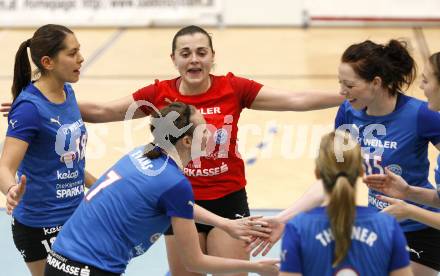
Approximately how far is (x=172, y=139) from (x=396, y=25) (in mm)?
10942

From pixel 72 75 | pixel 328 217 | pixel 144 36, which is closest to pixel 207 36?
pixel 72 75

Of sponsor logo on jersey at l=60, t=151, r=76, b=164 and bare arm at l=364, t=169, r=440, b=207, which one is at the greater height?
sponsor logo on jersey at l=60, t=151, r=76, b=164

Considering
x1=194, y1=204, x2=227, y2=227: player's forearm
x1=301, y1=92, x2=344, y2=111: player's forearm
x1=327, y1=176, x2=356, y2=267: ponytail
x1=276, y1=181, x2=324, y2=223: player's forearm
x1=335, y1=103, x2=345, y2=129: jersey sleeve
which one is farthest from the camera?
x1=301, y1=92, x2=344, y2=111: player's forearm

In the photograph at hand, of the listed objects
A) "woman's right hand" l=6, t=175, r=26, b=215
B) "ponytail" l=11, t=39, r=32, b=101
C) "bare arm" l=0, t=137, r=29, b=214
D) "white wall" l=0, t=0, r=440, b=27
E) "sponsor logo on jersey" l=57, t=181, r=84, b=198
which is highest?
"white wall" l=0, t=0, r=440, b=27

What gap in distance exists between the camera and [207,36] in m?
4.90

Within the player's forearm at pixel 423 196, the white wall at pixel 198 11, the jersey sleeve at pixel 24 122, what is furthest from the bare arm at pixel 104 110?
the white wall at pixel 198 11

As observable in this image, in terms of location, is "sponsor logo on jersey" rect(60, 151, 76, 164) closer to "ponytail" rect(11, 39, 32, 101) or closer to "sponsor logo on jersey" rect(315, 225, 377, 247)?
"ponytail" rect(11, 39, 32, 101)

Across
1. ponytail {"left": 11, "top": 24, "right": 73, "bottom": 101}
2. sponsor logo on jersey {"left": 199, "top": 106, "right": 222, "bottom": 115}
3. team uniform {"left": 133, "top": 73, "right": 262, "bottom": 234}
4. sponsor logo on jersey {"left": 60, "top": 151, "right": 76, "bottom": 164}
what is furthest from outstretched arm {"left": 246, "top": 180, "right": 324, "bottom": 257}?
ponytail {"left": 11, "top": 24, "right": 73, "bottom": 101}

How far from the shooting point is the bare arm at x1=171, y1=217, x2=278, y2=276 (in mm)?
3826

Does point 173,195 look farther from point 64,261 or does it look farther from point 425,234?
point 425,234

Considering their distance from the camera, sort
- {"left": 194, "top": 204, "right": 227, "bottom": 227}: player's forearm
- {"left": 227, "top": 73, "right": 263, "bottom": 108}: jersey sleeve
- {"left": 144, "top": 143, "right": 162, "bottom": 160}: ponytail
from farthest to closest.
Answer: {"left": 227, "top": 73, "right": 263, "bottom": 108}: jersey sleeve
{"left": 194, "top": 204, "right": 227, "bottom": 227}: player's forearm
{"left": 144, "top": 143, "right": 162, "bottom": 160}: ponytail

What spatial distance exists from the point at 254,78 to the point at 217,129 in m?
6.55

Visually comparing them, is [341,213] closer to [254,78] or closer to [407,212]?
[407,212]

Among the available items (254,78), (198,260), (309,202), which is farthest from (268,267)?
(254,78)
